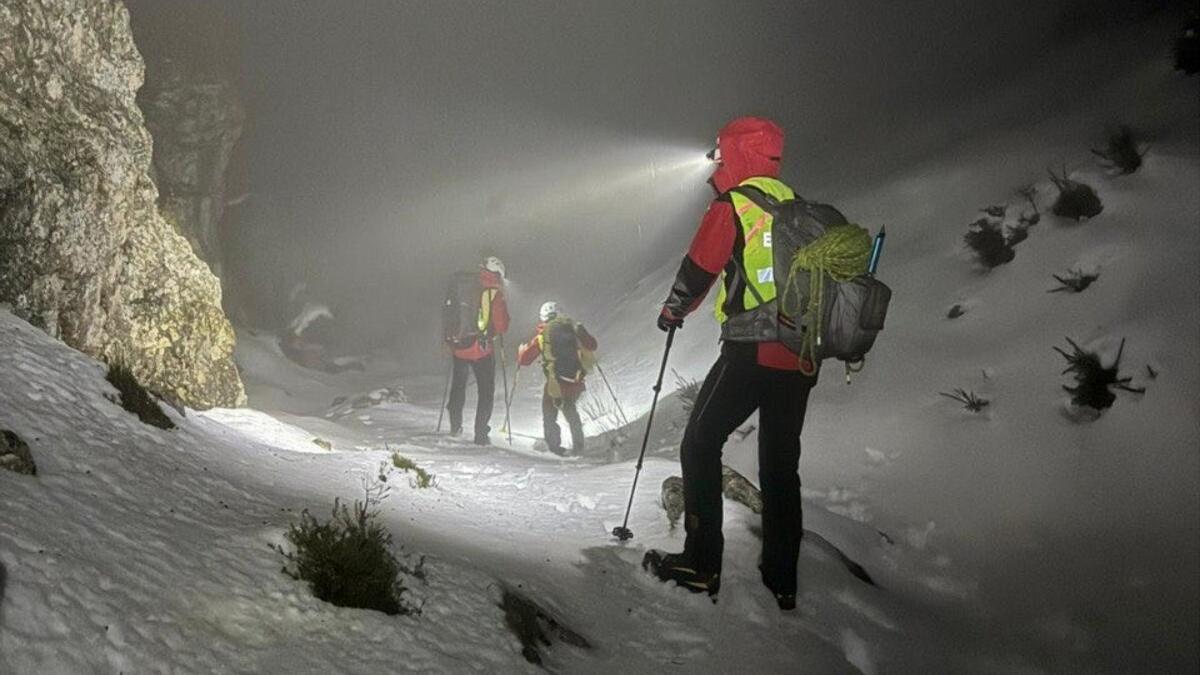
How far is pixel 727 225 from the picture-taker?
3.56m

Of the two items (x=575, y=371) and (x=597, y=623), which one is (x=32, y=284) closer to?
(x=597, y=623)

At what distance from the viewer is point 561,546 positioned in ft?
14.0

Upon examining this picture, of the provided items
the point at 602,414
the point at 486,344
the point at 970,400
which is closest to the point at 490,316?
the point at 486,344

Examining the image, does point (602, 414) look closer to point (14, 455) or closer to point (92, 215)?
point (92, 215)

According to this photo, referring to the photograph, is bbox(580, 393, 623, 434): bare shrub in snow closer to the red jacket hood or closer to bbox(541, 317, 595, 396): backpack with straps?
bbox(541, 317, 595, 396): backpack with straps

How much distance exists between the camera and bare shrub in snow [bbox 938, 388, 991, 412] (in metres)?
6.17

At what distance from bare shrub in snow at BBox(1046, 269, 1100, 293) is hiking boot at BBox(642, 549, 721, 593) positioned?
5173mm

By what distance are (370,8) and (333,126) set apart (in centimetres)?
571

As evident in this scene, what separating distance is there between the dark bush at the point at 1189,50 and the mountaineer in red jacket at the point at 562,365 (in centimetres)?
877

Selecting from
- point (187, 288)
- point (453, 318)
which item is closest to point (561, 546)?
point (187, 288)

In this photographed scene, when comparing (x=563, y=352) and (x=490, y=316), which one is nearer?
(x=563, y=352)

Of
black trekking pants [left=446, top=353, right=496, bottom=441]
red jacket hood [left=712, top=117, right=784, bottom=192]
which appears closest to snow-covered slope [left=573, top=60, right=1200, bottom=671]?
red jacket hood [left=712, top=117, right=784, bottom=192]

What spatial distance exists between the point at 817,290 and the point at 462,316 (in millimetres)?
7762

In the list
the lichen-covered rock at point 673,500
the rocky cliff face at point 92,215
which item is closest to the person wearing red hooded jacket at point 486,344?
the rocky cliff face at point 92,215
